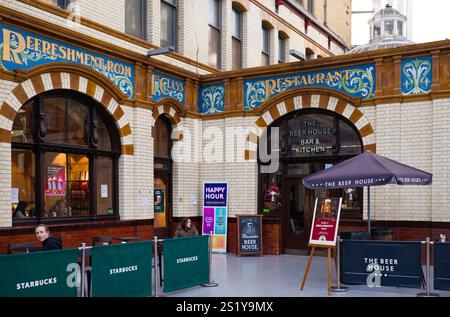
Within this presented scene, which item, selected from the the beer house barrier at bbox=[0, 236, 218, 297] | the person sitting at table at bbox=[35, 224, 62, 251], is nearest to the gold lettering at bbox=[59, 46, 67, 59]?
the person sitting at table at bbox=[35, 224, 62, 251]

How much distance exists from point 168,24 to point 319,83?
5072mm

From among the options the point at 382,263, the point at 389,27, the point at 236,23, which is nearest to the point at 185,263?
the point at 382,263

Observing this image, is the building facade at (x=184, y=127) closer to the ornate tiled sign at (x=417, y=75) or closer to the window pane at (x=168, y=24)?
the ornate tiled sign at (x=417, y=75)

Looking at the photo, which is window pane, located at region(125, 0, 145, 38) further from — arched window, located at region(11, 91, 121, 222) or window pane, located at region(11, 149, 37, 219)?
window pane, located at region(11, 149, 37, 219)

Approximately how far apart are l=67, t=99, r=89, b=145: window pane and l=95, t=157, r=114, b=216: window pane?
0.82 meters

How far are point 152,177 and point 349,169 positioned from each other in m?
6.29

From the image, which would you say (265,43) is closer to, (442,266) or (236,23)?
(236,23)

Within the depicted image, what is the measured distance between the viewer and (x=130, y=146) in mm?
14594

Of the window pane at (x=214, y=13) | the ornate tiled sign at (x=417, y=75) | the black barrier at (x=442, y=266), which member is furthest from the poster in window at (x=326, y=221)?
the window pane at (x=214, y=13)

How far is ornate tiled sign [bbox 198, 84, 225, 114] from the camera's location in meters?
17.0

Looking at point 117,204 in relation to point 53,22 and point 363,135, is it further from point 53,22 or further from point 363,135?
point 363,135

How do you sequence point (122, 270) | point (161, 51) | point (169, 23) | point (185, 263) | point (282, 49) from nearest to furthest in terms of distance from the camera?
point (122, 270), point (185, 263), point (161, 51), point (169, 23), point (282, 49)

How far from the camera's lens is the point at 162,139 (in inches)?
648

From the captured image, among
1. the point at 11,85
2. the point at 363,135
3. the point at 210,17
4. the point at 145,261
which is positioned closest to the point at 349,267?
the point at 145,261
